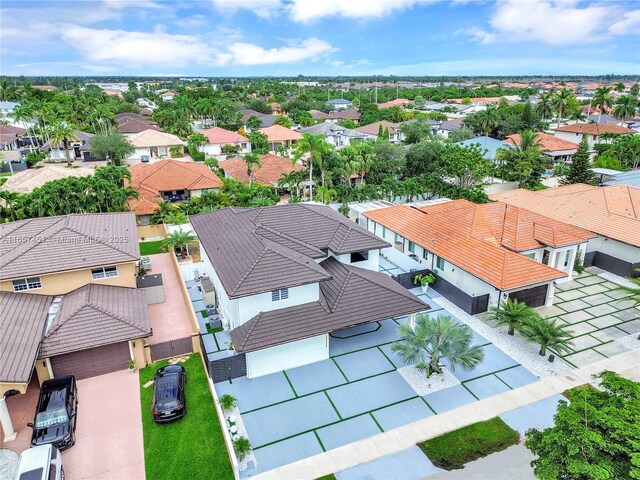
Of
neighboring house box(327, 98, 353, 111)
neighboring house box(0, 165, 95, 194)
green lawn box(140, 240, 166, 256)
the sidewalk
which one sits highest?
neighboring house box(327, 98, 353, 111)

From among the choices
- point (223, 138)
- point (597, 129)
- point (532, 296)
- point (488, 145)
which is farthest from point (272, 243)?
point (597, 129)

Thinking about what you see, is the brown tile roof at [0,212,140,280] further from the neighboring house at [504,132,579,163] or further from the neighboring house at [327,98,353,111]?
the neighboring house at [327,98,353,111]

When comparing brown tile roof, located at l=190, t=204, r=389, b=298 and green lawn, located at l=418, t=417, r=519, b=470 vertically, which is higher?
brown tile roof, located at l=190, t=204, r=389, b=298

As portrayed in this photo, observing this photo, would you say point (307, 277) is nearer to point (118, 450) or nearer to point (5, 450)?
point (118, 450)

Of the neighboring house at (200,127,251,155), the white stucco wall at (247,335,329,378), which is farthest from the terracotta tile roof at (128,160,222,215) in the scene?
the white stucco wall at (247,335,329,378)

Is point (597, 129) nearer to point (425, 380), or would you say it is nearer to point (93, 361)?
point (425, 380)

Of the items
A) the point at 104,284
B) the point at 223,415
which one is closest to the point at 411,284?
the point at 223,415

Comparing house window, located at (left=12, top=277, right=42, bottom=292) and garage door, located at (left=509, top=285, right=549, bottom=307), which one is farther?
garage door, located at (left=509, top=285, right=549, bottom=307)
